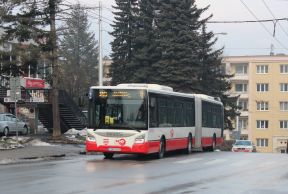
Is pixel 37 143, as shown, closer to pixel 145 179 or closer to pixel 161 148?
pixel 161 148

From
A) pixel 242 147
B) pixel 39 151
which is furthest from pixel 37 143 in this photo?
pixel 242 147

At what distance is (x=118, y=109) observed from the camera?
79.9ft

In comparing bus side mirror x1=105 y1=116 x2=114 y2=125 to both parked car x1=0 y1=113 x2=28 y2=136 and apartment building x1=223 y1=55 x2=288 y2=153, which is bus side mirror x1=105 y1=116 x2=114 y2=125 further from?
apartment building x1=223 y1=55 x2=288 y2=153

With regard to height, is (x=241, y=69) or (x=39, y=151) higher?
(x=241, y=69)

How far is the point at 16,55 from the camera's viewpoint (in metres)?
32.9

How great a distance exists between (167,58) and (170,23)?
2988mm

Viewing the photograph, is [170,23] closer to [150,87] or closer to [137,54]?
[137,54]

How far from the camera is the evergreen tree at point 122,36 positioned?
195 ft

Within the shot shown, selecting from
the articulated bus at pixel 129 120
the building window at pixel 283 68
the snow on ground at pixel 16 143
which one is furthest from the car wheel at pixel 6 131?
the building window at pixel 283 68

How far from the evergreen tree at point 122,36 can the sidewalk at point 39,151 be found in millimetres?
24827

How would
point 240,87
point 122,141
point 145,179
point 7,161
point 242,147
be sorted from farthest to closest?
point 240,87
point 242,147
point 122,141
point 7,161
point 145,179

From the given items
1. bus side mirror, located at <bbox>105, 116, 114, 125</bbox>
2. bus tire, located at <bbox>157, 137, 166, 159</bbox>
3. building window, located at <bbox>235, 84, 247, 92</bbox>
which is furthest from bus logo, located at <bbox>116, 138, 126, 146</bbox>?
building window, located at <bbox>235, 84, 247, 92</bbox>

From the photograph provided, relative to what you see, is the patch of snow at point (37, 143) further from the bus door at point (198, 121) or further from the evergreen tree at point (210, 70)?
the evergreen tree at point (210, 70)

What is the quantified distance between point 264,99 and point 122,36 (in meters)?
44.5
